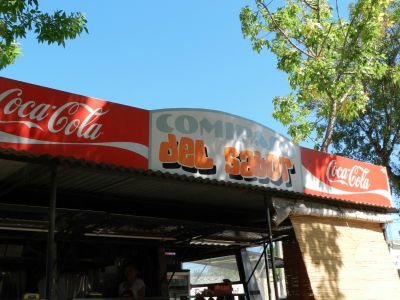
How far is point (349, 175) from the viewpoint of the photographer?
32.3 feet

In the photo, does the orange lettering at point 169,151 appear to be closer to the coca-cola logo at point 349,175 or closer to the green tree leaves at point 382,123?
the coca-cola logo at point 349,175

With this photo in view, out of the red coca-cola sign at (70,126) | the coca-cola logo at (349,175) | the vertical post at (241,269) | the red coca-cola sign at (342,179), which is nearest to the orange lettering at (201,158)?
the red coca-cola sign at (70,126)

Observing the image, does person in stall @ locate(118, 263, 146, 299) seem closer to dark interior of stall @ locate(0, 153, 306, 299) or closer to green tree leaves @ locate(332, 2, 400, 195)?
dark interior of stall @ locate(0, 153, 306, 299)

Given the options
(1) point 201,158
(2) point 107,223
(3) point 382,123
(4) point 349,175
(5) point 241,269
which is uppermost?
(3) point 382,123

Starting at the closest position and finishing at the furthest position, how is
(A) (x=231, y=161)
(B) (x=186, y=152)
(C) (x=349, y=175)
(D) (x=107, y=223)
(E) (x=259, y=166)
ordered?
(B) (x=186, y=152) < (A) (x=231, y=161) < (D) (x=107, y=223) < (E) (x=259, y=166) < (C) (x=349, y=175)

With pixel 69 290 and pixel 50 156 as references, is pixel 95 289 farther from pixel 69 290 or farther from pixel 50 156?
pixel 50 156

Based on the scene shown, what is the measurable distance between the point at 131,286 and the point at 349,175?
5.15m

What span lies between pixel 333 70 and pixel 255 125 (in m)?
5.02

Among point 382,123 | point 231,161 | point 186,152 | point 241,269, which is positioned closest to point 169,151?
point 186,152

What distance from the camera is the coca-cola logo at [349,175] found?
9.43 m

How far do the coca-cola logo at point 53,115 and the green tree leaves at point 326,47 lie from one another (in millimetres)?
7684

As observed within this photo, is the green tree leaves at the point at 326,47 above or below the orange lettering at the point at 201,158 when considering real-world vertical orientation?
above

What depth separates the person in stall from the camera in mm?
9336

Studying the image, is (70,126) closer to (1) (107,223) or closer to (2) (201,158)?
(2) (201,158)
